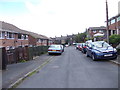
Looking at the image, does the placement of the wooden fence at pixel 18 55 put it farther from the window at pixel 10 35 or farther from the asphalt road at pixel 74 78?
the window at pixel 10 35

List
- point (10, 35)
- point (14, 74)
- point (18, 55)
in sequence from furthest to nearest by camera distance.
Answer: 1. point (10, 35)
2. point (18, 55)
3. point (14, 74)

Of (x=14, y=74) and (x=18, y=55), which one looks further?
(x=18, y=55)

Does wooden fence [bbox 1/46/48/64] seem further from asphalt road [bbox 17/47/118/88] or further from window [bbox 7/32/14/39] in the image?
window [bbox 7/32/14/39]

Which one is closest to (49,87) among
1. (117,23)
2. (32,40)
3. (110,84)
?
(110,84)

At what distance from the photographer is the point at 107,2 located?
17016mm

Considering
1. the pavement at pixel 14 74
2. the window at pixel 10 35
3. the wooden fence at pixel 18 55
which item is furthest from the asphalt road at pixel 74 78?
the window at pixel 10 35

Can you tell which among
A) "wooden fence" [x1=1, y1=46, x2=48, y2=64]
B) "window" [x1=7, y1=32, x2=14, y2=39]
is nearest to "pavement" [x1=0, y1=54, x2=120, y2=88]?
"wooden fence" [x1=1, y1=46, x2=48, y2=64]

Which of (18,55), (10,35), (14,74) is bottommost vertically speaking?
(14,74)

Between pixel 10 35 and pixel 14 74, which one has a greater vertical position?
pixel 10 35

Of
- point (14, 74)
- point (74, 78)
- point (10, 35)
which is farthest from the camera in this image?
point (10, 35)

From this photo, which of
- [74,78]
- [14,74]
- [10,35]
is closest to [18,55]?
[14,74]

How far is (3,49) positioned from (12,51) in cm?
300

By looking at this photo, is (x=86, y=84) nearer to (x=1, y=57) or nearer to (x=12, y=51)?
(x=1, y=57)

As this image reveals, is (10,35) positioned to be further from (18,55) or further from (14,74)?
(14,74)
